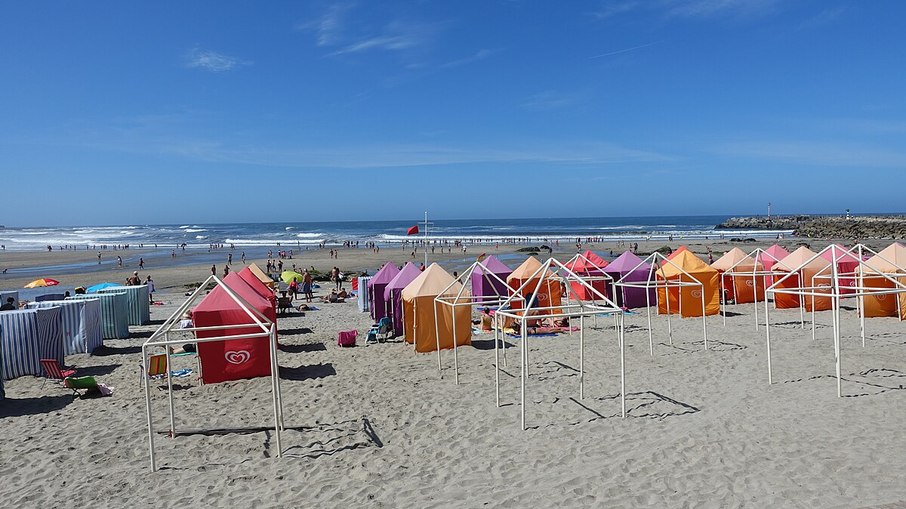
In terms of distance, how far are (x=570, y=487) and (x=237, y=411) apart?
5.55 metres

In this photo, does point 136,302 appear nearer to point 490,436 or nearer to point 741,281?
point 490,436

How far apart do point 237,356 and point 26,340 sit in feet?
14.5

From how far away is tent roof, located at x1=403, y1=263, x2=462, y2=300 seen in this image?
1325 centimetres

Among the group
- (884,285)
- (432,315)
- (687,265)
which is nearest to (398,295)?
(432,315)

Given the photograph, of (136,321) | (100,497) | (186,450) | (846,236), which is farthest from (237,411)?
(846,236)

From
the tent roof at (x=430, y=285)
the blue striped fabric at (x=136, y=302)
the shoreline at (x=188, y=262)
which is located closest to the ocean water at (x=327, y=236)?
the shoreline at (x=188, y=262)

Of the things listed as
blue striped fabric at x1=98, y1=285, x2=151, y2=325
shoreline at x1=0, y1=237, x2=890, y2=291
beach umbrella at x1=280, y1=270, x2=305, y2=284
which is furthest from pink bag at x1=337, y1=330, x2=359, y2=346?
shoreline at x1=0, y1=237, x2=890, y2=291

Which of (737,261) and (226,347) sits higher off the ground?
(737,261)

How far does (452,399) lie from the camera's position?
964 centimetres

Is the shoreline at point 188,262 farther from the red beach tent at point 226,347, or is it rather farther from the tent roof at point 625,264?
the red beach tent at point 226,347

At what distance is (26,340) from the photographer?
1159cm

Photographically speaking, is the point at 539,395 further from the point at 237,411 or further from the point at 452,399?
the point at 237,411

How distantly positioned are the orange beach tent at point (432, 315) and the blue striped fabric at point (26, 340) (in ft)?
24.0

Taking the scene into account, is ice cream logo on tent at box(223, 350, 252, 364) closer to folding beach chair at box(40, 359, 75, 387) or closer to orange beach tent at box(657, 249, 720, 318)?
folding beach chair at box(40, 359, 75, 387)
